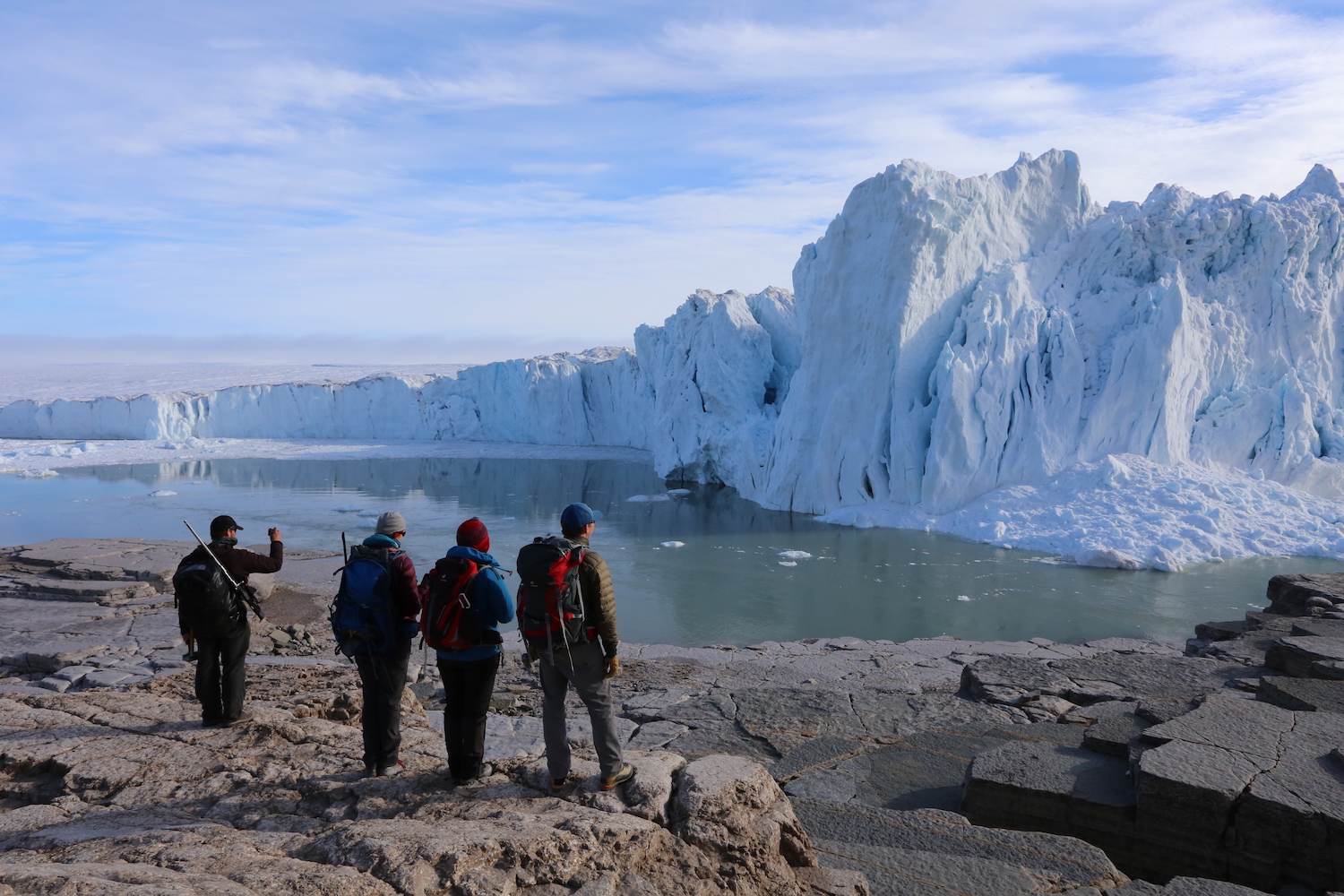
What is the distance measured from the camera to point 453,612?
2992 millimetres

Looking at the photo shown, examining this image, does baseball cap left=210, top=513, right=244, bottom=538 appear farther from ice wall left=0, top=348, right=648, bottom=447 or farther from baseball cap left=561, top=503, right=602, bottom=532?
ice wall left=0, top=348, right=648, bottom=447

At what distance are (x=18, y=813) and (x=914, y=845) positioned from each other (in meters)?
3.25

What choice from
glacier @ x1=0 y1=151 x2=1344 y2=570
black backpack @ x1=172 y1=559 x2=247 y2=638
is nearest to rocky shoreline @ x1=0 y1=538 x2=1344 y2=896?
black backpack @ x1=172 y1=559 x2=247 y2=638

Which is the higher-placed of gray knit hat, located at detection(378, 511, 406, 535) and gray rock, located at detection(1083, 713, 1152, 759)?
gray knit hat, located at detection(378, 511, 406, 535)

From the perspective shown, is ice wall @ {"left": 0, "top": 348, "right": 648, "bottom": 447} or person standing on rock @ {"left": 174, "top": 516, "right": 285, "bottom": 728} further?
ice wall @ {"left": 0, "top": 348, "right": 648, "bottom": 447}

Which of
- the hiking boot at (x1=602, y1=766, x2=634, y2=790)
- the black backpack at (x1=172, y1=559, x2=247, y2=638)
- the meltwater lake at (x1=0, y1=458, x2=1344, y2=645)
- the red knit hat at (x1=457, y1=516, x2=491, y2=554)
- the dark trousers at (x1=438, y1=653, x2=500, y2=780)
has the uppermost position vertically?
the red knit hat at (x1=457, y1=516, x2=491, y2=554)

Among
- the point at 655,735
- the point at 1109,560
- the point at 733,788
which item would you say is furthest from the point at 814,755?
the point at 1109,560

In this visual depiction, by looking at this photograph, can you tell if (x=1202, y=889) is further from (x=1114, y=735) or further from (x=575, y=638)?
(x=575, y=638)

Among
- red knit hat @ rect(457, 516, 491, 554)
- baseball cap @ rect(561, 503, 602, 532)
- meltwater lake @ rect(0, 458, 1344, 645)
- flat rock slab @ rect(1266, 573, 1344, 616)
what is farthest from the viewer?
meltwater lake @ rect(0, 458, 1344, 645)

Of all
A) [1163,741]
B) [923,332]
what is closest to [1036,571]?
[923,332]

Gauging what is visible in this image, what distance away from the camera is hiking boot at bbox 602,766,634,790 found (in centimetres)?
283

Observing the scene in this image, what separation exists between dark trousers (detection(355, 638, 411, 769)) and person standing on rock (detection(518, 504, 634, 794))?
2.31ft

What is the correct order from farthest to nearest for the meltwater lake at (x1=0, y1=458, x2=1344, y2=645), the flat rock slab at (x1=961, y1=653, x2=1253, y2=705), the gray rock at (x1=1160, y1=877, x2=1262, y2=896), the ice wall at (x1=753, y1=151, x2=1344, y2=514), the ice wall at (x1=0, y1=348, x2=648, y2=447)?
the ice wall at (x1=0, y1=348, x2=648, y2=447) < the ice wall at (x1=753, y1=151, x2=1344, y2=514) < the meltwater lake at (x1=0, y1=458, x2=1344, y2=645) < the flat rock slab at (x1=961, y1=653, x2=1253, y2=705) < the gray rock at (x1=1160, y1=877, x2=1262, y2=896)

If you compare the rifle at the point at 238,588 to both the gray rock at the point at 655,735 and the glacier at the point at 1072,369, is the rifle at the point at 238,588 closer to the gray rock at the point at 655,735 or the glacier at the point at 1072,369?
the gray rock at the point at 655,735
